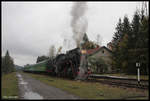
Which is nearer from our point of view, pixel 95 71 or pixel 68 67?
pixel 68 67

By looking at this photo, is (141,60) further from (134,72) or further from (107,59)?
(107,59)

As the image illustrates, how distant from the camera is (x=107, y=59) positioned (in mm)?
45906

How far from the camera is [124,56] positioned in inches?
1287

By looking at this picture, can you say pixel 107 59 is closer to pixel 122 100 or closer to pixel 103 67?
pixel 103 67

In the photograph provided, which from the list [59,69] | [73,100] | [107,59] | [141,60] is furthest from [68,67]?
[107,59]

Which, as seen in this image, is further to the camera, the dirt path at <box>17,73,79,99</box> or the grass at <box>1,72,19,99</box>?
the grass at <box>1,72,19,99</box>

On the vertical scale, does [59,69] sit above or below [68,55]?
below

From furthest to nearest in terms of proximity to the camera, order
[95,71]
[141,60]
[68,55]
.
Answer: [95,71]
[141,60]
[68,55]

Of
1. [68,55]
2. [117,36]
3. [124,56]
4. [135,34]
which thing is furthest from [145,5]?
[117,36]

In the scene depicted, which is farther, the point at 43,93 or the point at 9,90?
the point at 9,90

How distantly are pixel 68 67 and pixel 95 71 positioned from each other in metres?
19.6

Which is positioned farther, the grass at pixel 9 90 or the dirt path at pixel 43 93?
the grass at pixel 9 90

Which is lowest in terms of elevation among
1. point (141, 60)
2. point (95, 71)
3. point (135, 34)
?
point (95, 71)

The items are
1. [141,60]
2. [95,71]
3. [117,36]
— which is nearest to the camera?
[141,60]
